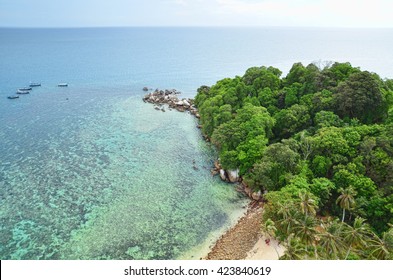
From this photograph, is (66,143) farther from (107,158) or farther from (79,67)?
Answer: (79,67)

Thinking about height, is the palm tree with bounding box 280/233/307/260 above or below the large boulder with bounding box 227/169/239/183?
above

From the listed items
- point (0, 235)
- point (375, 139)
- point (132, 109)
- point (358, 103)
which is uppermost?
point (358, 103)

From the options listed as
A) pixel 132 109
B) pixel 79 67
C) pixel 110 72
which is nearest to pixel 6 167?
Result: pixel 132 109

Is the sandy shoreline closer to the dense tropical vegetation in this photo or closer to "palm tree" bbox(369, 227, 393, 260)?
the dense tropical vegetation

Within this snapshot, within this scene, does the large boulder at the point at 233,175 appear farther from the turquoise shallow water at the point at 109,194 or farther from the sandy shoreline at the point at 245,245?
the sandy shoreline at the point at 245,245

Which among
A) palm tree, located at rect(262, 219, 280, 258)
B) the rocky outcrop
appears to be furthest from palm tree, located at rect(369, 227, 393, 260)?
the rocky outcrop

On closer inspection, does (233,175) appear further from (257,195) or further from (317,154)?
(317,154)

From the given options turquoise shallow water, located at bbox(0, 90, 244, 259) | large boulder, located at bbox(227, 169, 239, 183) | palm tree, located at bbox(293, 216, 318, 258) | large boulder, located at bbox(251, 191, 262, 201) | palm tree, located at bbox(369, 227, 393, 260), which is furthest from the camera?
large boulder, located at bbox(227, 169, 239, 183)

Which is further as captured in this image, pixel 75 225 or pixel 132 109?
pixel 132 109

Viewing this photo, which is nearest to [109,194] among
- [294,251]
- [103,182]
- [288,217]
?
[103,182]
